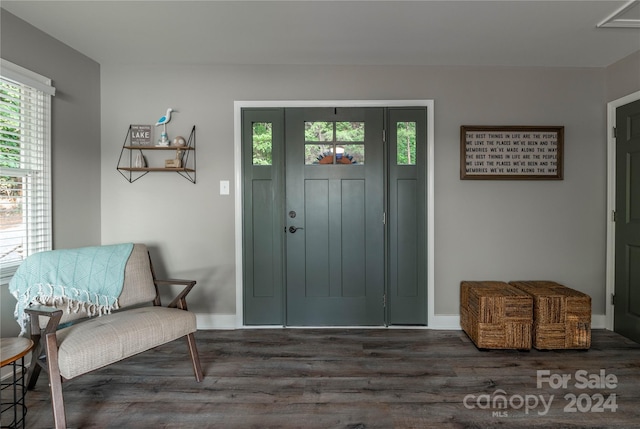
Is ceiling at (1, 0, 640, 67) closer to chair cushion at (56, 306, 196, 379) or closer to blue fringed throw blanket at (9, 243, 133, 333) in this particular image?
blue fringed throw blanket at (9, 243, 133, 333)

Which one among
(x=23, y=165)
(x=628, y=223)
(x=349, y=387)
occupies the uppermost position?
(x=23, y=165)

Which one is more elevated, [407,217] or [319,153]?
[319,153]

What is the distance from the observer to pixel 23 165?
2371 millimetres

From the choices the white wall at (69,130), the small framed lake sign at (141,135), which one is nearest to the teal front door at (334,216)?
the small framed lake sign at (141,135)

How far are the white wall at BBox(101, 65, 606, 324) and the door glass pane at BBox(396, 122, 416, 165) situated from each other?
22 centimetres

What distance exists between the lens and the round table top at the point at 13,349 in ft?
4.95

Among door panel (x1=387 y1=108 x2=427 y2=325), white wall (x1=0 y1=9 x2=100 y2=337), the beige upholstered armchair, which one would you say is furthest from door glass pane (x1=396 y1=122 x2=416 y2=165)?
white wall (x1=0 y1=9 x2=100 y2=337)

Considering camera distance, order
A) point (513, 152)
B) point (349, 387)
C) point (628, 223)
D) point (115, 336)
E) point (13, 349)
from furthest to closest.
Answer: point (513, 152) → point (628, 223) → point (349, 387) → point (115, 336) → point (13, 349)

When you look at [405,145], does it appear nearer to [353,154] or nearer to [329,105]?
[353,154]

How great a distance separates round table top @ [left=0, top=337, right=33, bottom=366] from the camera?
1.51 meters

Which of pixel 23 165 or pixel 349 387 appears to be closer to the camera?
pixel 349 387

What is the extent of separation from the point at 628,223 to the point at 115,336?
3.95 meters

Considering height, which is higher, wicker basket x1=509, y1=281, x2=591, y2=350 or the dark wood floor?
wicker basket x1=509, y1=281, x2=591, y2=350

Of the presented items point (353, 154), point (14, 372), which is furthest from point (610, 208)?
point (14, 372)
